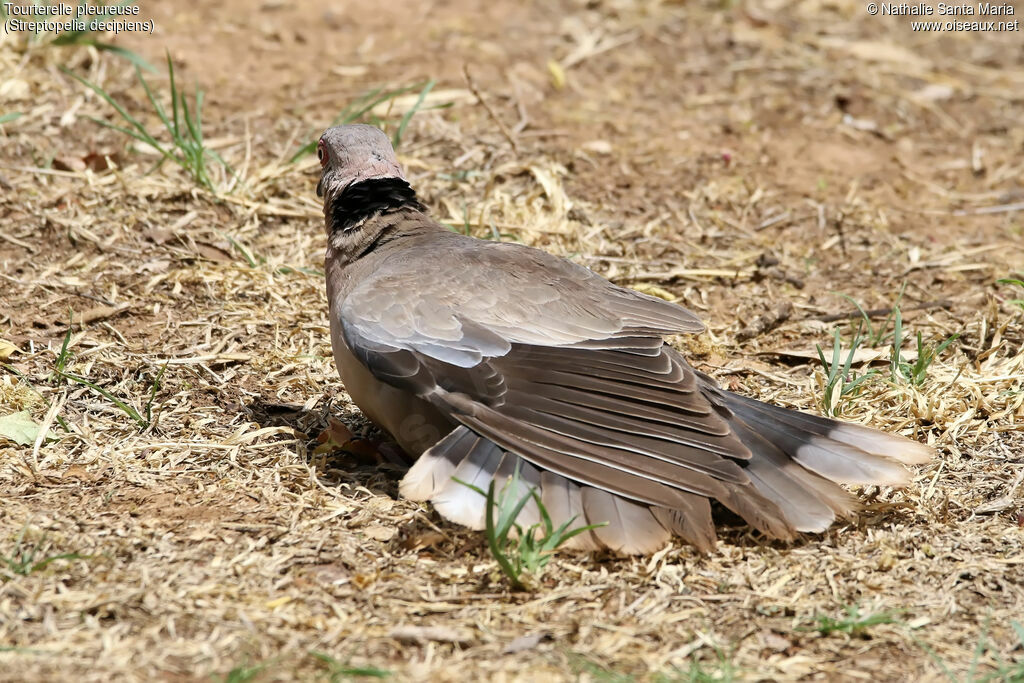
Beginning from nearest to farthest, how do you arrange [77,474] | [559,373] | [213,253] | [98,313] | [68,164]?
[559,373]
[77,474]
[98,313]
[213,253]
[68,164]

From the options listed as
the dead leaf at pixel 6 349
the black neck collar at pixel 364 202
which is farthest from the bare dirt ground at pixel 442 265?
the black neck collar at pixel 364 202

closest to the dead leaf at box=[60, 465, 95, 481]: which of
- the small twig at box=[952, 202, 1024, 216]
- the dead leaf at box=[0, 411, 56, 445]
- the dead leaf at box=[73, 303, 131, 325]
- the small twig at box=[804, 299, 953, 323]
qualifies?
the dead leaf at box=[0, 411, 56, 445]

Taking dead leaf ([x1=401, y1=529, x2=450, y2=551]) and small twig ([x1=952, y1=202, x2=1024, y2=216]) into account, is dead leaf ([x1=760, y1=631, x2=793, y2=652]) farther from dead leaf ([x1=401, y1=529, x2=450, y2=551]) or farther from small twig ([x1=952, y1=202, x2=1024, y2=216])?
small twig ([x1=952, y1=202, x2=1024, y2=216])

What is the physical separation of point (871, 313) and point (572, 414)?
2484 millimetres

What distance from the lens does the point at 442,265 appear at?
14.7 feet

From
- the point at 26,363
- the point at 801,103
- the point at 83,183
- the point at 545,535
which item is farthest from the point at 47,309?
the point at 801,103

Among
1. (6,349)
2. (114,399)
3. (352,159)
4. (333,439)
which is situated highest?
(352,159)

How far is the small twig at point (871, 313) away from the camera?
19.3 ft

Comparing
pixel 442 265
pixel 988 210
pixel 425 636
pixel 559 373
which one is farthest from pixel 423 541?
pixel 988 210

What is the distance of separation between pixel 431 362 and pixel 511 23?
522 cm

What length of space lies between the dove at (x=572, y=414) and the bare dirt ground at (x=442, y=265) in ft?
0.54

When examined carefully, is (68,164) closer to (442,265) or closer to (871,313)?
(442,265)

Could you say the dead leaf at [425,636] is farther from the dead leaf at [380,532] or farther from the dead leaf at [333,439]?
the dead leaf at [333,439]

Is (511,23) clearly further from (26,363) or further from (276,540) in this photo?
(276,540)
